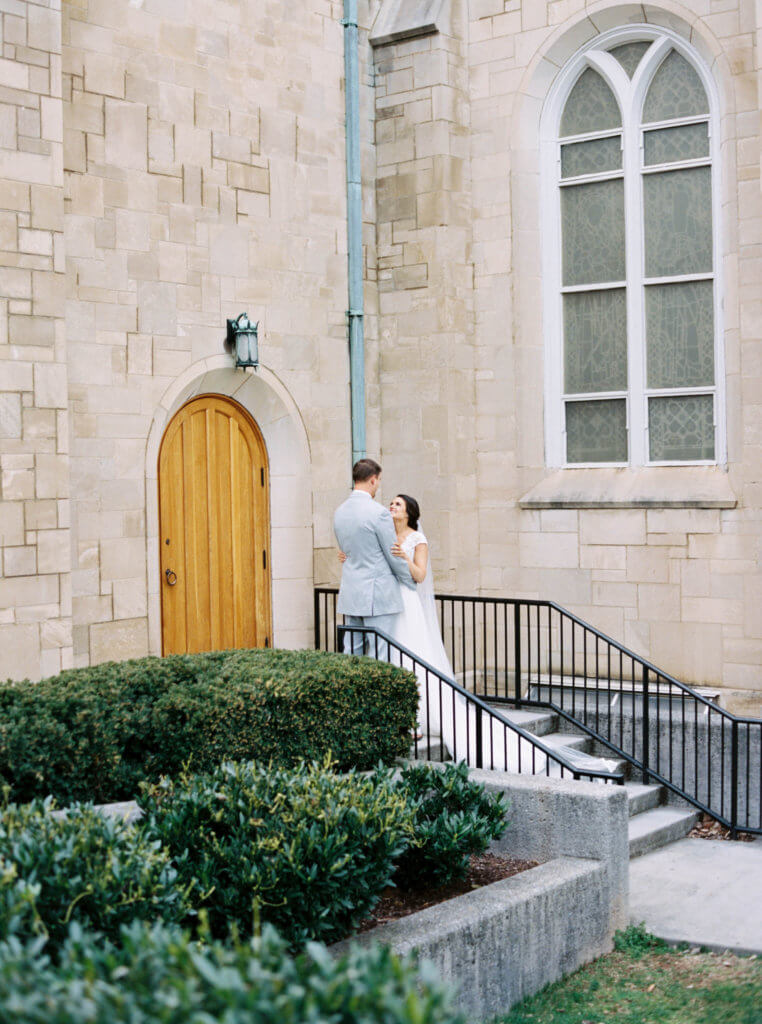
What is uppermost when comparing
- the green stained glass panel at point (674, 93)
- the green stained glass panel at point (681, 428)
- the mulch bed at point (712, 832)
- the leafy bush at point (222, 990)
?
the green stained glass panel at point (674, 93)

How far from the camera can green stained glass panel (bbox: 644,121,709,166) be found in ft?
32.5

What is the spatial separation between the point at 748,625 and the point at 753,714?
0.68 metres

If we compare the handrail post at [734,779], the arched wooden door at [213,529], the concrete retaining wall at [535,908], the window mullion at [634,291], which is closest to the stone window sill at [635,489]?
the window mullion at [634,291]

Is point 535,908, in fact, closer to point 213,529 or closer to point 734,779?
point 734,779

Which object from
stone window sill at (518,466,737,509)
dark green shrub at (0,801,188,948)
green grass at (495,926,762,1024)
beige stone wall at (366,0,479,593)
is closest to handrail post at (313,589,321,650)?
beige stone wall at (366,0,479,593)

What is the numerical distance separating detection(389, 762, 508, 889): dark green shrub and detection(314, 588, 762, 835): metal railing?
2553 mm

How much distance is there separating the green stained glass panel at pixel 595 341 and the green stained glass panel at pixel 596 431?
0.15m

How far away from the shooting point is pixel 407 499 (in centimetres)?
895

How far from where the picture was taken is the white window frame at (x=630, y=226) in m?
9.85

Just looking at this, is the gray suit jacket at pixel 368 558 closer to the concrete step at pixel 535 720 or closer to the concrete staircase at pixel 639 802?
the concrete staircase at pixel 639 802

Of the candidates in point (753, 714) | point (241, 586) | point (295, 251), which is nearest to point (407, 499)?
point (241, 586)

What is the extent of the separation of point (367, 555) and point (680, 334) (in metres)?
3.54

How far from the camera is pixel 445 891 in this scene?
5895mm

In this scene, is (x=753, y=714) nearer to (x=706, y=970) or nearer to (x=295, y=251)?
(x=706, y=970)
